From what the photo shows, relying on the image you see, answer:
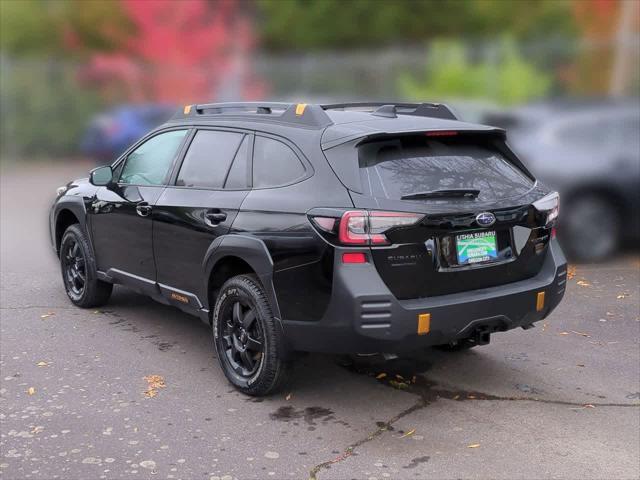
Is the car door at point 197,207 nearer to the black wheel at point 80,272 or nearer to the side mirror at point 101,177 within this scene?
the side mirror at point 101,177

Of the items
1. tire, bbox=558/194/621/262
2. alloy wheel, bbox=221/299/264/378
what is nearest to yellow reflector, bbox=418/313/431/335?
alloy wheel, bbox=221/299/264/378

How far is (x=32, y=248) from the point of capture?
990 cm

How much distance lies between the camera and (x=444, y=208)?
14.4ft

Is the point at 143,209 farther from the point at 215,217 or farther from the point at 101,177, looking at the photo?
the point at 215,217

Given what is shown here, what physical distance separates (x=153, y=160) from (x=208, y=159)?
0.81m

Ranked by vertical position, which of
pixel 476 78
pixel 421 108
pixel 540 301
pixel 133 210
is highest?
pixel 476 78

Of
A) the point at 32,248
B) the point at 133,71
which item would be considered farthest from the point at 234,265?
the point at 133,71

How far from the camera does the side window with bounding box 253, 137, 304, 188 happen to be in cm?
472

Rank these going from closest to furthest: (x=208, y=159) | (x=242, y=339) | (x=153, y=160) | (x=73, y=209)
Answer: (x=242, y=339)
(x=208, y=159)
(x=153, y=160)
(x=73, y=209)

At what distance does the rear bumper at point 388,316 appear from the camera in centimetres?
423

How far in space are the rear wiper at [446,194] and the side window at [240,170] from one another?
1140 mm

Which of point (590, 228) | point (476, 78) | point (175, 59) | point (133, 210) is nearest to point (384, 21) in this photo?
point (175, 59)

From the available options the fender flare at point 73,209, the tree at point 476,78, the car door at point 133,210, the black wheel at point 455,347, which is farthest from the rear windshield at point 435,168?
the tree at point 476,78

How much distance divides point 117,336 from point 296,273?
90.5 inches
